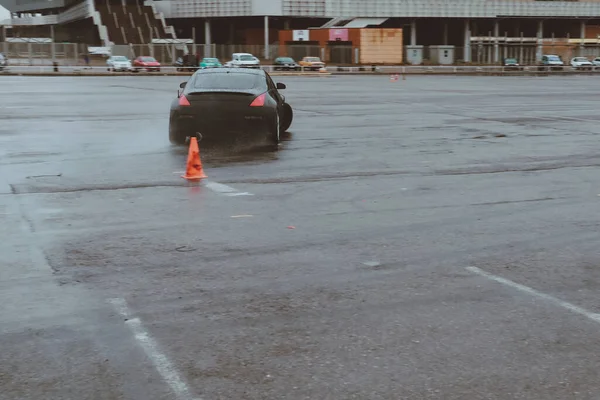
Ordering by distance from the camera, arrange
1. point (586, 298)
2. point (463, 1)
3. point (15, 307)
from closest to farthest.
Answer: point (15, 307) < point (586, 298) < point (463, 1)

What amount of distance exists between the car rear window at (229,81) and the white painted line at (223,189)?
4.14m

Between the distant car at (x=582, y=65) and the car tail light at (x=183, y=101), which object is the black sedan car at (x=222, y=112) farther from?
the distant car at (x=582, y=65)

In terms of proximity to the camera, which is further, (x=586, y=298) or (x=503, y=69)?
(x=503, y=69)

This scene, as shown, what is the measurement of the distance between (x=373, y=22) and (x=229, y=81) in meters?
81.7

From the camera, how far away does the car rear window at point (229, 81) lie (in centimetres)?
1481

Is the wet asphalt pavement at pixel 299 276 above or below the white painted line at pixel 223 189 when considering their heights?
below

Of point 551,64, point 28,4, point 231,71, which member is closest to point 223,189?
point 231,71

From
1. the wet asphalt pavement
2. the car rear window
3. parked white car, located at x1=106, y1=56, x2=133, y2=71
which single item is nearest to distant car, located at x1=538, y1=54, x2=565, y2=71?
parked white car, located at x1=106, y1=56, x2=133, y2=71

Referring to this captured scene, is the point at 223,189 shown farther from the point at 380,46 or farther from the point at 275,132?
the point at 380,46

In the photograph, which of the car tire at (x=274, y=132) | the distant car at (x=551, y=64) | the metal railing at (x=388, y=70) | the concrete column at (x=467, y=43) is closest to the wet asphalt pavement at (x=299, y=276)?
the car tire at (x=274, y=132)

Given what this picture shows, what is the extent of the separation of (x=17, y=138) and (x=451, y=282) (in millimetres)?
12107

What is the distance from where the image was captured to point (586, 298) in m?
5.97

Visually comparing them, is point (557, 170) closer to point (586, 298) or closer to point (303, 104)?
point (586, 298)

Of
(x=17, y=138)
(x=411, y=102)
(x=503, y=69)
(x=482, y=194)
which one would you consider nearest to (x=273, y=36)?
(x=503, y=69)
